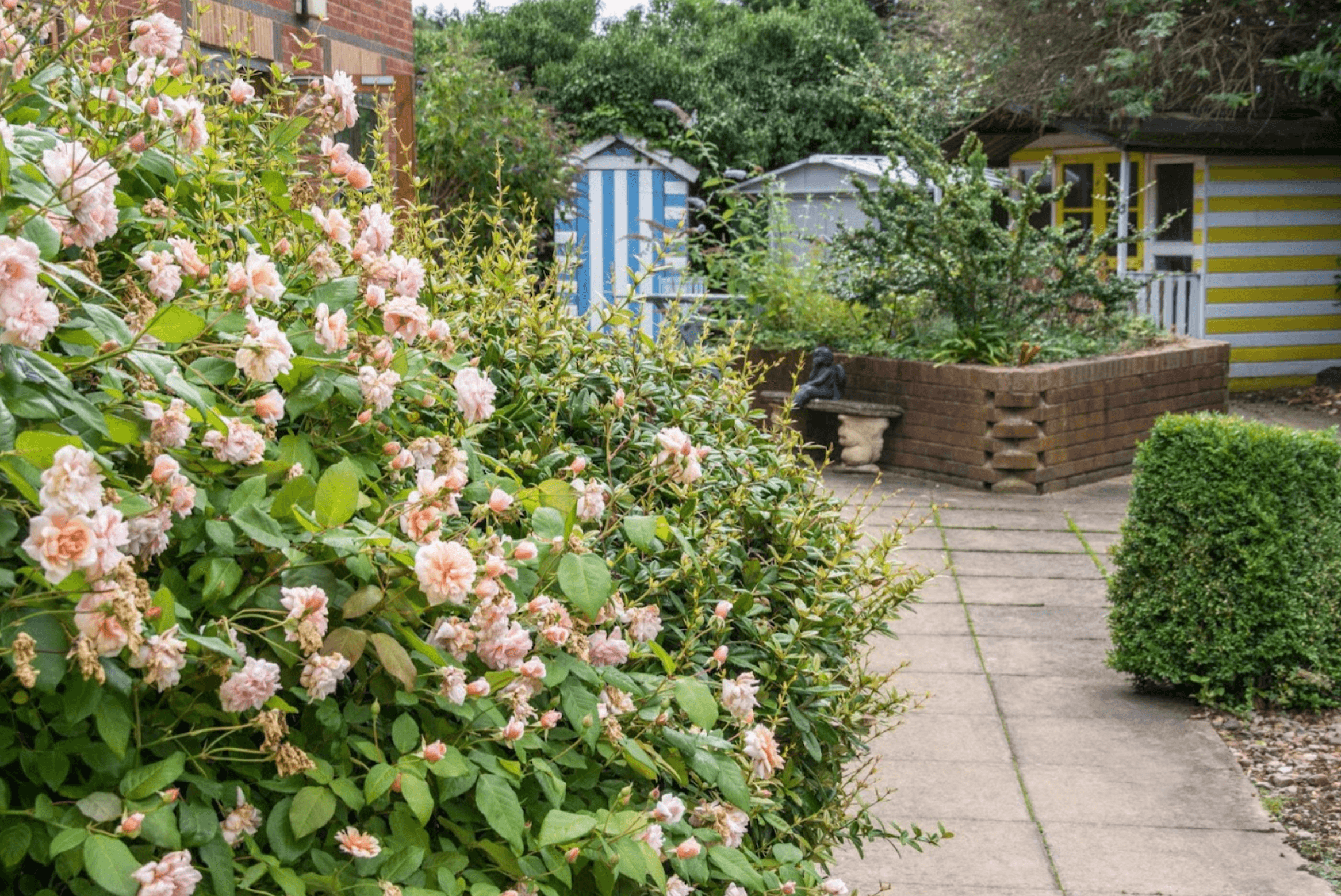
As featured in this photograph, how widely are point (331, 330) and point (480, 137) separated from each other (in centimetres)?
1242

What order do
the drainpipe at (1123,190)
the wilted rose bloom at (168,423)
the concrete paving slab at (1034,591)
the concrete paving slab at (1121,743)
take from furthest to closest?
the drainpipe at (1123,190) < the concrete paving slab at (1034,591) < the concrete paving slab at (1121,743) < the wilted rose bloom at (168,423)

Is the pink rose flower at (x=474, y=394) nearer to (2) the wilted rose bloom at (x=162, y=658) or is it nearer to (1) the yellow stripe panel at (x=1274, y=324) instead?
(2) the wilted rose bloom at (x=162, y=658)

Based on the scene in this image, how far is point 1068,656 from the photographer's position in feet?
21.6

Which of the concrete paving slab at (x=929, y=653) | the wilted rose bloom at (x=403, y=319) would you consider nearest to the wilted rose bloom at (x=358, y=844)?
the wilted rose bloom at (x=403, y=319)

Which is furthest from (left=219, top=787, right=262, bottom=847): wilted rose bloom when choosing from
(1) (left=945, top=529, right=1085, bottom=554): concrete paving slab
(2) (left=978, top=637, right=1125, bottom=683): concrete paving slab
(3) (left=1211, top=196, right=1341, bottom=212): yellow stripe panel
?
(3) (left=1211, top=196, right=1341, bottom=212): yellow stripe panel

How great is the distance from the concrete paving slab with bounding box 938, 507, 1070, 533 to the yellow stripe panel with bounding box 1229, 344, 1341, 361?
7.32 metres

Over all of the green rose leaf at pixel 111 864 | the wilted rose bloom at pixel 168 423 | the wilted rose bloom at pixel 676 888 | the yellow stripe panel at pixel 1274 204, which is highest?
the yellow stripe panel at pixel 1274 204

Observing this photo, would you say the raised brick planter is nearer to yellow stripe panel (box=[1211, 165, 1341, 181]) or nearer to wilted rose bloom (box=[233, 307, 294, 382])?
yellow stripe panel (box=[1211, 165, 1341, 181])

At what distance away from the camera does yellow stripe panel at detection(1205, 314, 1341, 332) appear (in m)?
15.9

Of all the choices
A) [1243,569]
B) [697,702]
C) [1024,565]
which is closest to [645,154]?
[1024,565]

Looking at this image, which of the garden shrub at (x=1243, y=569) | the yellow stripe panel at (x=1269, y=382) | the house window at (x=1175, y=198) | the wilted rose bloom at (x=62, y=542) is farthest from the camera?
the house window at (x=1175, y=198)

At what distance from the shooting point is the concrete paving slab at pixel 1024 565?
805cm

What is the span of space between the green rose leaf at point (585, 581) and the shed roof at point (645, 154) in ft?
61.9

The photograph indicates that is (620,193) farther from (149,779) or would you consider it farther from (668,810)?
(149,779)
